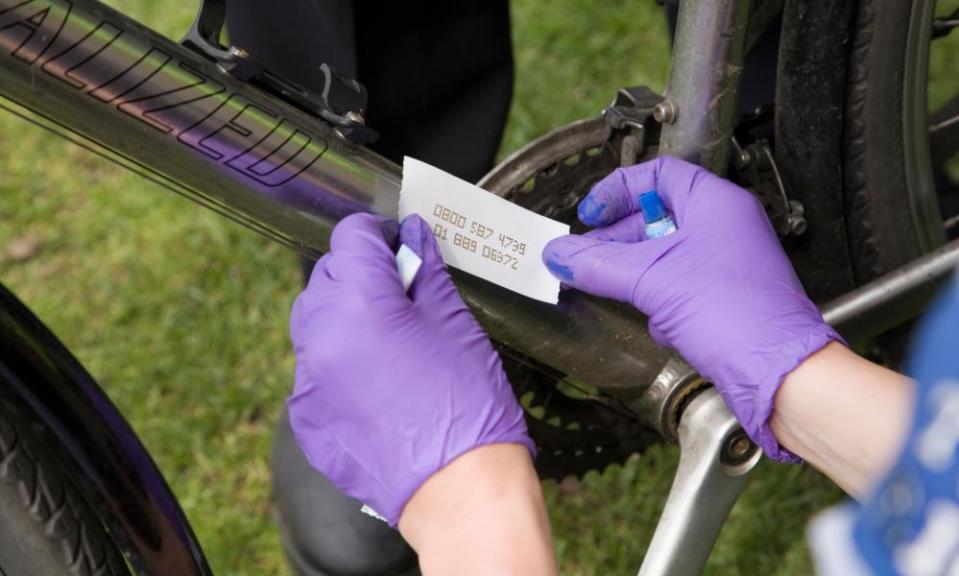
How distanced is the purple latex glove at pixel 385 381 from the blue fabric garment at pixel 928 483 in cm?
37

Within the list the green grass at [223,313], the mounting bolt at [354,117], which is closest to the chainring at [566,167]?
the mounting bolt at [354,117]

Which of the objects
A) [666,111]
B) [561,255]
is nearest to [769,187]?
[666,111]

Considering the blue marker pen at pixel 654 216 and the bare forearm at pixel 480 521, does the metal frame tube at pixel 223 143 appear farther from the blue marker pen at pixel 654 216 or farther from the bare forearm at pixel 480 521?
the bare forearm at pixel 480 521

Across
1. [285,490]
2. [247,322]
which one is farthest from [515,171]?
[247,322]

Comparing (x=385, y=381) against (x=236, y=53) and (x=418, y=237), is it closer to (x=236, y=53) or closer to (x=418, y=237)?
(x=418, y=237)

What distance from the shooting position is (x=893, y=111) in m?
1.17

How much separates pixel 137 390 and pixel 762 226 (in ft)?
3.37

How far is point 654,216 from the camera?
1024 millimetres

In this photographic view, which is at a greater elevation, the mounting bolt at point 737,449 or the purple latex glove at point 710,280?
the purple latex glove at point 710,280

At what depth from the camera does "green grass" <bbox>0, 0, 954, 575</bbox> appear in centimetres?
152

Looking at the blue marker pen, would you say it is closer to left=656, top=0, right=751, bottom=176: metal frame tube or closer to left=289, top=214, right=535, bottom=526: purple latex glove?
left=656, top=0, right=751, bottom=176: metal frame tube

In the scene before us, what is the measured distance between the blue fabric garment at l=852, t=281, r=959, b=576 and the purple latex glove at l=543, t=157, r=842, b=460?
1.23 ft

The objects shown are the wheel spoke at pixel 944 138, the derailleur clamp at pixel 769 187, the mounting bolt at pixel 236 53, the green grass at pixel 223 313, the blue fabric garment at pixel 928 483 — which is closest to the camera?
the blue fabric garment at pixel 928 483

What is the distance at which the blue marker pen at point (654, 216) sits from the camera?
102cm
